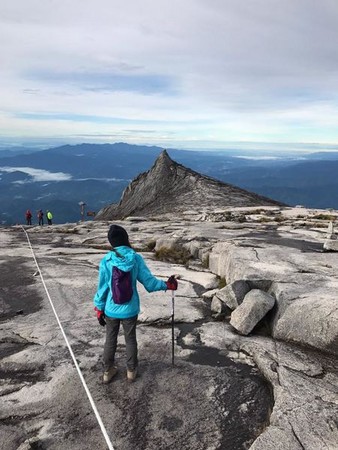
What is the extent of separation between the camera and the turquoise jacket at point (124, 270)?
8.83m

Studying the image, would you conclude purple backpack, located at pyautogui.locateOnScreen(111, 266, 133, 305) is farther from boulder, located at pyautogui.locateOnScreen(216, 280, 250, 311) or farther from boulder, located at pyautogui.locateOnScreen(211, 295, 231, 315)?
boulder, located at pyautogui.locateOnScreen(216, 280, 250, 311)

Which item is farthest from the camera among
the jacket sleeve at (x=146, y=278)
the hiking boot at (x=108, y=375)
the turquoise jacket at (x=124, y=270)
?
the jacket sleeve at (x=146, y=278)

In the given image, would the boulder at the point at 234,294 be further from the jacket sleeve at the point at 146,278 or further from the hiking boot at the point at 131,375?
the hiking boot at the point at 131,375

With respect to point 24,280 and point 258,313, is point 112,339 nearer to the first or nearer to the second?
point 258,313

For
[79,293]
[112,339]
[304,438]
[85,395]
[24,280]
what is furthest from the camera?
[24,280]

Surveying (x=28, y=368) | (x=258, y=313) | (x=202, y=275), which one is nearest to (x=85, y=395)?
(x=28, y=368)

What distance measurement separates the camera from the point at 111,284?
8844 mm

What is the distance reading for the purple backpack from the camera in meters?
8.70

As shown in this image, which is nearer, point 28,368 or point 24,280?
point 28,368

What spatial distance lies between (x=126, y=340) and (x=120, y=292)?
1.22m

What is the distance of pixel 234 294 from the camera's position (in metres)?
12.7

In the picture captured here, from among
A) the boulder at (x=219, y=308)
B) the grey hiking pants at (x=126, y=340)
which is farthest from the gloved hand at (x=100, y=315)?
the boulder at (x=219, y=308)

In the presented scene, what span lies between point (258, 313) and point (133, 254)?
4.63m

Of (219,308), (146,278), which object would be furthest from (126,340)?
(219,308)
